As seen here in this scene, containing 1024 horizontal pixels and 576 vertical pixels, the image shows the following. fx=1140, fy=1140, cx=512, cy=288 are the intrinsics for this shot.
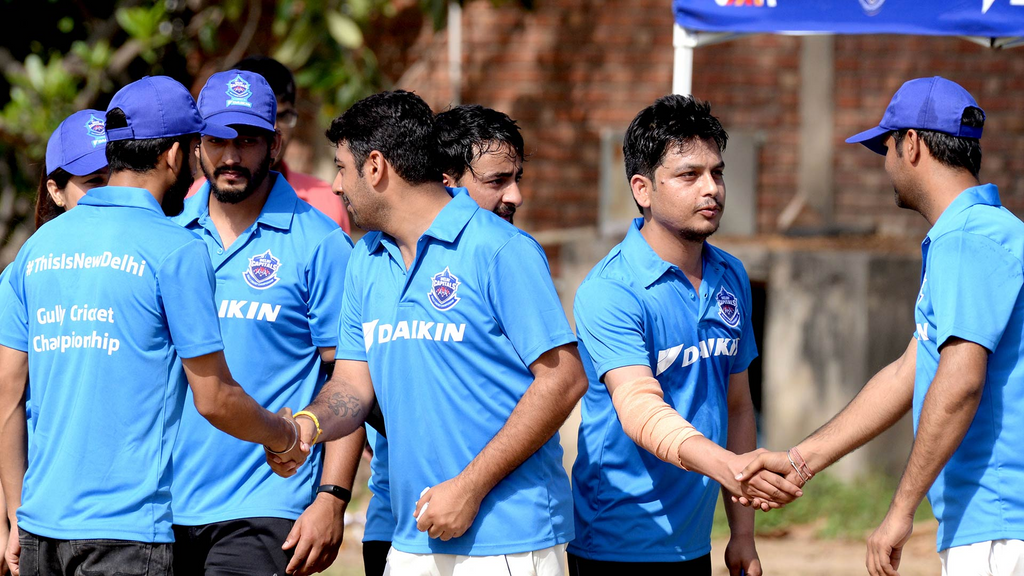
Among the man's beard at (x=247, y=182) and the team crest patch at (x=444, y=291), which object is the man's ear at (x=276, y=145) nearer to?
the man's beard at (x=247, y=182)

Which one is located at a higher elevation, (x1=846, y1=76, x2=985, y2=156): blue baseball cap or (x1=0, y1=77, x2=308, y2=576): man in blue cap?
(x1=846, y1=76, x2=985, y2=156): blue baseball cap

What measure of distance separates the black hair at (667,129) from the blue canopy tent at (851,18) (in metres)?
0.83

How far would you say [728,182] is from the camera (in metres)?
8.96

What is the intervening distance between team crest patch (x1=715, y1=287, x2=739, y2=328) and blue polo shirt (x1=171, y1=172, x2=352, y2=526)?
1.25 meters

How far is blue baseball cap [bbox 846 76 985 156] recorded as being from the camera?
329 cm

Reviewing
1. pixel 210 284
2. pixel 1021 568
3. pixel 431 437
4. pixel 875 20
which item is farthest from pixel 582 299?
pixel 875 20

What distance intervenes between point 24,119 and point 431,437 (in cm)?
476

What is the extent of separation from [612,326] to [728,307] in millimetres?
429

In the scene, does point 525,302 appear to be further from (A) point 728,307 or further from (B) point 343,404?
(A) point 728,307

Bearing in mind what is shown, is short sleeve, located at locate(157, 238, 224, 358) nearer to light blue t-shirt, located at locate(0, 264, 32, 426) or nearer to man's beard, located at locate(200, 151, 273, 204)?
light blue t-shirt, located at locate(0, 264, 32, 426)

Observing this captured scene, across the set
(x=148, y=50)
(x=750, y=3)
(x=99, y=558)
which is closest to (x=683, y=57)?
(x=750, y=3)

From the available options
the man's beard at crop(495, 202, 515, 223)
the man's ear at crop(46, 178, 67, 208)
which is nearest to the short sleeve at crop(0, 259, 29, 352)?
the man's ear at crop(46, 178, 67, 208)

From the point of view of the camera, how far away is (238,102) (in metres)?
3.83

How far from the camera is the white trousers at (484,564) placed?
3066 millimetres
